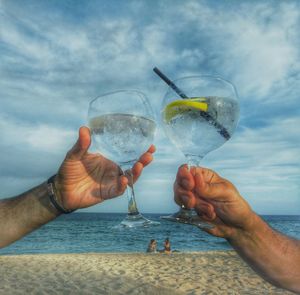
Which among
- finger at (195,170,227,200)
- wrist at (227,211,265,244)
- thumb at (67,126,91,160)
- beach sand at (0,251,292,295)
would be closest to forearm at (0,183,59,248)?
thumb at (67,126,91,160)

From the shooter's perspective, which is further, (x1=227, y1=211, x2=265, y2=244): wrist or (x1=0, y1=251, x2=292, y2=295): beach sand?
(x1=0, y1=251, x2=292, y2=295): beach sand

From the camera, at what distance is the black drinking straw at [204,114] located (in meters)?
1.74

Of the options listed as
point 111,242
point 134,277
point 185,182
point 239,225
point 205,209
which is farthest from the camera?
point 111,242

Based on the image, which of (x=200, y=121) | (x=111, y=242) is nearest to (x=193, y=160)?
(x=200, y=121)

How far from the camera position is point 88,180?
206 cm

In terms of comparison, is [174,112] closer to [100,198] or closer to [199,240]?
[100,198]

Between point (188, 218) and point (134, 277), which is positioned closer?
point (188, 218)

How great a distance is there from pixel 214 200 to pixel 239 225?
297 millimetres

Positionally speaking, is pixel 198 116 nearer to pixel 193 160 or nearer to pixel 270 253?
pixel 193 160

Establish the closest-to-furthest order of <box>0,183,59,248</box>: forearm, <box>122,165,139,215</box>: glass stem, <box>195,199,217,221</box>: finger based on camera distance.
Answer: <box>122,165,139,215</box>: glass stem → <box>195,199,217,221</box>: finger → <box>0,183,59,248</box>: forearm

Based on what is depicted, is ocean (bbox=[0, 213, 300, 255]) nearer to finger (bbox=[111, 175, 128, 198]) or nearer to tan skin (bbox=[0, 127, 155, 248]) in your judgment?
tan skin (bbox=[0, 127, 155, 248])

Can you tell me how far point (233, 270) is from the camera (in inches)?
442

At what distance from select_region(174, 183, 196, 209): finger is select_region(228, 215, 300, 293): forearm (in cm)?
52

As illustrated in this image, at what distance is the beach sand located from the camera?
28.3 ft
